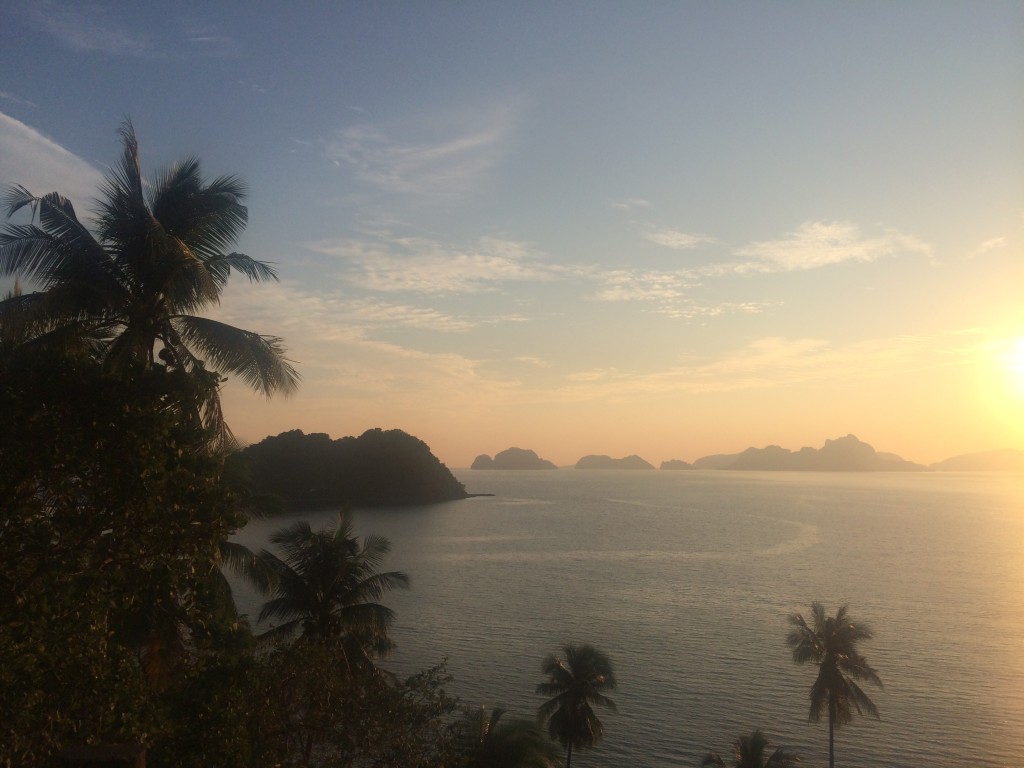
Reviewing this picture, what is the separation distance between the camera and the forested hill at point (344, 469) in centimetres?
16725

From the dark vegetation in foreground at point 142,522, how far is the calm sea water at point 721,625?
29.0 metres

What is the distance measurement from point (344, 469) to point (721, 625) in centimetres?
13261

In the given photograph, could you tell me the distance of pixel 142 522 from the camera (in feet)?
30.5

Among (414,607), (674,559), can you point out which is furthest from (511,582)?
(674,559)

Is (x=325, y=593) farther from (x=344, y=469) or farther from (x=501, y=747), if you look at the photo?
(x=344, y=469)

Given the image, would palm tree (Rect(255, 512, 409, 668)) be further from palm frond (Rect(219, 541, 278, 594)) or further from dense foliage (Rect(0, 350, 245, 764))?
dense foliage (Rect(0, 350, 245, 764))

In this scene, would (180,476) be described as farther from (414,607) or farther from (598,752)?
(414,607)

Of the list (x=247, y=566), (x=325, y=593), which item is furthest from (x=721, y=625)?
(x=247, y=566)

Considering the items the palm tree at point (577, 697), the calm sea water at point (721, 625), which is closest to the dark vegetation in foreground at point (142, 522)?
the palm tree at point (577, 697)

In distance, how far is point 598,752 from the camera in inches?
1575

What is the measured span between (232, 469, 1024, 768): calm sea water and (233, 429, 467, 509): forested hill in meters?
35.8

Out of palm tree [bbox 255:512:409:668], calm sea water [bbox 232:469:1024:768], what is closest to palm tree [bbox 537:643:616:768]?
calm sea water [bbox 232:469:1024:768]

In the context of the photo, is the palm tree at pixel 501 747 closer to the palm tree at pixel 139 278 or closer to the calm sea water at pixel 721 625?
the palm tree at pixel 139 278

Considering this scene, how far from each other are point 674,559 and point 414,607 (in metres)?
44.1
